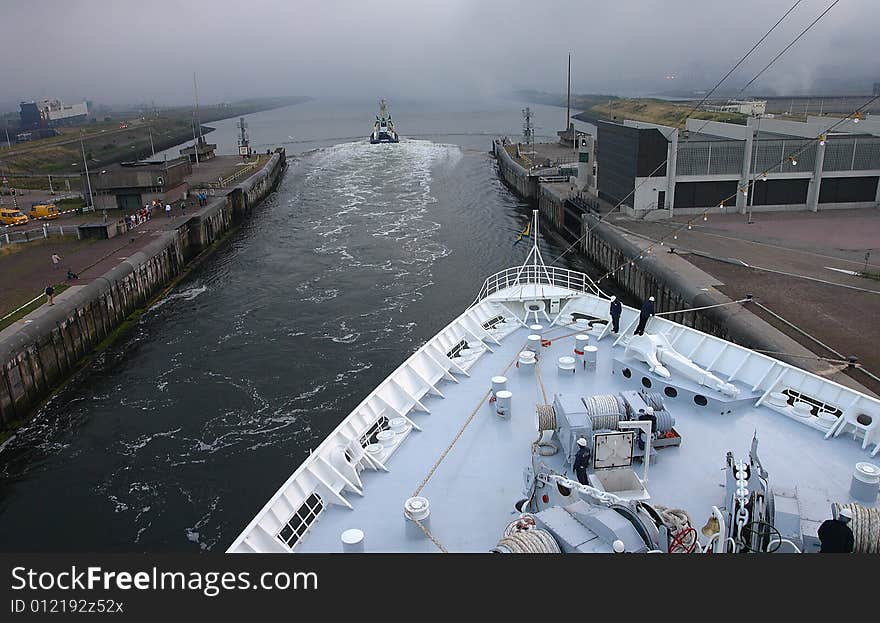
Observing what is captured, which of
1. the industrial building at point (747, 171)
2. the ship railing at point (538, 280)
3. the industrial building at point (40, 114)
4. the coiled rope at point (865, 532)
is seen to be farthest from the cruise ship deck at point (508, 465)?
the industrial building at point (40, 114)

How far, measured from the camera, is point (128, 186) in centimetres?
4994

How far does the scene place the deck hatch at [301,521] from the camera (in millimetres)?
9172

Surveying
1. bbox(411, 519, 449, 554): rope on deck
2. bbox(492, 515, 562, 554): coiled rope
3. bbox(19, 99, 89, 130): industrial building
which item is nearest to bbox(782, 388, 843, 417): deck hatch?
bbox(492, 515, 562, 554): coiled rope

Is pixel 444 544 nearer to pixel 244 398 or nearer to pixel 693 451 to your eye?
pixel 693 451

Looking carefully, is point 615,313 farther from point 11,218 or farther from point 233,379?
point 11,218

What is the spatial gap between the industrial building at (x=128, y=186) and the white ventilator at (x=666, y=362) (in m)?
47.0

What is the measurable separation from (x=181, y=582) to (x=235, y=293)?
3365 cm

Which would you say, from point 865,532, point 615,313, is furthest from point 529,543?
point 615,313

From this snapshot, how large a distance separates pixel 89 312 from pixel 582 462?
27.4 metres

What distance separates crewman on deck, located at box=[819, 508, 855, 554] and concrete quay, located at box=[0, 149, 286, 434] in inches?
1003

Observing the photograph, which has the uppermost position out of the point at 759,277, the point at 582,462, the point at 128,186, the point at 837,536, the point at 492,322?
the point at 128,186

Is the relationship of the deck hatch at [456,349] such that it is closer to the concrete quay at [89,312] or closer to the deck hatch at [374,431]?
the deck hatch at [374,431]

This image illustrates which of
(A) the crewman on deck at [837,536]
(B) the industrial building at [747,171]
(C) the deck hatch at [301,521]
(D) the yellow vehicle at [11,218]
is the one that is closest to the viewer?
(A) the crewman on deck at [837,536]

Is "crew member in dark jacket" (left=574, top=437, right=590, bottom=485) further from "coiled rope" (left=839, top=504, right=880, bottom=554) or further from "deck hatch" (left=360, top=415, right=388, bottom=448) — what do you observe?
"deck hatch" (left=360, top=415, right=388, bottom=448)
